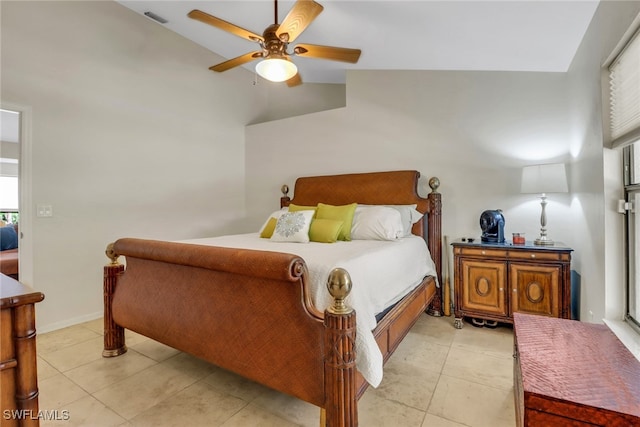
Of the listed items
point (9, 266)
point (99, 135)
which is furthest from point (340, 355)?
point (9, 266)

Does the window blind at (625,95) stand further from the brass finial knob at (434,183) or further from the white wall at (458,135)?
the brass finial knob at (434,183)

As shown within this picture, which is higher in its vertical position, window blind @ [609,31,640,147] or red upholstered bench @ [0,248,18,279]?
window blind @ [609,31,640,147]

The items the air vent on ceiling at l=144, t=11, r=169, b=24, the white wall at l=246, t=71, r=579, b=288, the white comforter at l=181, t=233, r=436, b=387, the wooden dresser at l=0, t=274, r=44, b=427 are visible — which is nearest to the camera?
the wooden dresser at l=0, t=274, r=44, b=427

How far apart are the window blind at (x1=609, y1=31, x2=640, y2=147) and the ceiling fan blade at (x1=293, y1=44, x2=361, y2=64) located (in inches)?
63.2

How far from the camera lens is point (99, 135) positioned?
317cm

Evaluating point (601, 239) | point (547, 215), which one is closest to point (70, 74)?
point (601, 239)

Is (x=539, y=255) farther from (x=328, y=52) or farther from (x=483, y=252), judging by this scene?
(x=328, y=52)

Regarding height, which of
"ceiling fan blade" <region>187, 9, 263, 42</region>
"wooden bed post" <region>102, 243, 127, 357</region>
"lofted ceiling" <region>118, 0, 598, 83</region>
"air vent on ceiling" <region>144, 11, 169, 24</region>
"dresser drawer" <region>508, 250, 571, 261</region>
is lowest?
"wooden bed post" <region>102, 243, 127, 357</region>

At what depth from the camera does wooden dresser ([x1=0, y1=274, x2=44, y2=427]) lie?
0.88 m

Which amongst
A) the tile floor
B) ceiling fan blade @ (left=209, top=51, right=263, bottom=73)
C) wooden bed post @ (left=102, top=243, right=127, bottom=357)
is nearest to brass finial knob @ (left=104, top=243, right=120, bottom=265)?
wooden bed post @ (left=102, top=243, right=127, bottom=357)

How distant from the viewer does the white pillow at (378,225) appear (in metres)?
2.82

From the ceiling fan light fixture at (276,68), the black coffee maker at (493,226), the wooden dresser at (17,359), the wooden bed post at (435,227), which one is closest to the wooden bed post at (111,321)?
the wooden dresser at (17,359)

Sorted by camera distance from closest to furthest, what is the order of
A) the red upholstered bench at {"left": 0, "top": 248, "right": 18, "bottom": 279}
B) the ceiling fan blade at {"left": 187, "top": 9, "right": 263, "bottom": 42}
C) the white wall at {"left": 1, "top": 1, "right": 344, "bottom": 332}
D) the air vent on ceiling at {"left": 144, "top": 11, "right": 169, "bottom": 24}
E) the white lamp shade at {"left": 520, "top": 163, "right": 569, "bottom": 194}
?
the ceiling fan blade at {"left": 187, "top": 9, "right": 263, "bottom": 42}, the white lamp shade at {"left": 520, "top": 163, "right": 569, "bottom": 194}, the white wall at {"left": 1, "top": 1, "right": 344, "bottom": 332}, the red upholstered bench at {"left": 0, "top": 248, "right": 18, "bottom": 279}, the air vent on ceiling at {"left": 144, "top": 11, "right": 169, "bottom": 24}

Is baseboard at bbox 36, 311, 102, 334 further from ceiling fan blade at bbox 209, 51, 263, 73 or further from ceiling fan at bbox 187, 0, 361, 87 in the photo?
ceiling fan at bbox 187, 0, 361, 87
